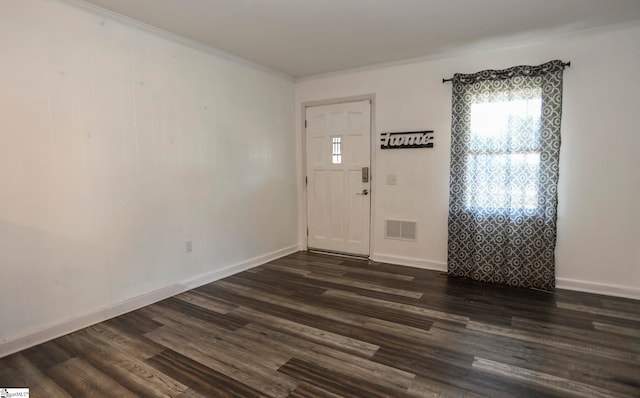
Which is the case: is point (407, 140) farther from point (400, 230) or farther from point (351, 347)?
point (351, 347)

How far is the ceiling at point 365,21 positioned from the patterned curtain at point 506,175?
0.47 metres

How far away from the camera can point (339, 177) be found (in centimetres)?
495

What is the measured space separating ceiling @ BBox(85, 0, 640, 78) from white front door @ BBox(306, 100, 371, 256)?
3.47 ft

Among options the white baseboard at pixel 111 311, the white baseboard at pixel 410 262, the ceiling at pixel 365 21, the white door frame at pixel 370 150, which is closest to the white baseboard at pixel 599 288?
the white baseboard at pixel 410 262

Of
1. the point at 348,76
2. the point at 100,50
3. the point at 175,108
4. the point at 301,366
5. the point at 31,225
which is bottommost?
the point at 301,366

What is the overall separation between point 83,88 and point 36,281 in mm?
1563

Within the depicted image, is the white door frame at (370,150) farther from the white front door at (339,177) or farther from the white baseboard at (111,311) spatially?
the white baseboard at (111,311)

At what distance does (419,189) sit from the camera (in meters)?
4.32

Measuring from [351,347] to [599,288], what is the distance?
9.18ft

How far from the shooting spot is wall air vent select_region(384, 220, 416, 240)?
4.41 metres

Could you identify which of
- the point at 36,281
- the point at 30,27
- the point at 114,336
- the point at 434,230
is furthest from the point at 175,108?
the point at 434,230

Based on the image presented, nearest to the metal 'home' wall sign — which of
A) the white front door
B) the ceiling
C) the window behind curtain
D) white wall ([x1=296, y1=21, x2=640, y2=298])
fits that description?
white wall ([x1=296, y1=21, x2=640, y2=298])

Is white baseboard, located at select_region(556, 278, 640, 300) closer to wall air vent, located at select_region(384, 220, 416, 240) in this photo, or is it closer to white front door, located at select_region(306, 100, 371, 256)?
wall air vent, located at select_region(384, 220, 416, 240)

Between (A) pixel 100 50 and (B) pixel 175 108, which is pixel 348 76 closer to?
(B) pixel 175 108
